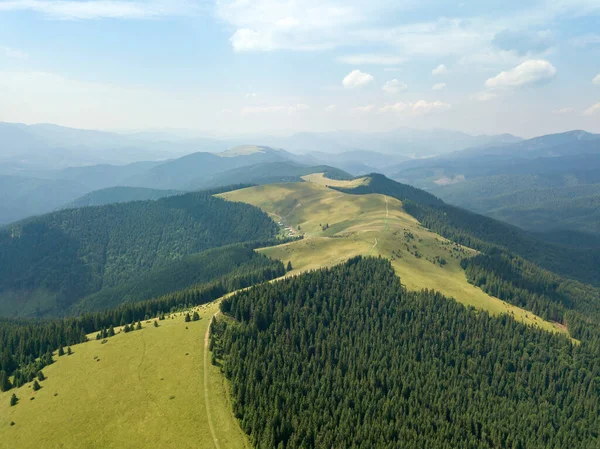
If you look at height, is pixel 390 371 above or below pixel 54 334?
below

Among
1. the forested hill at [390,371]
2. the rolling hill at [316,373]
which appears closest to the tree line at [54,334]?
the rolling hill at [316,373]

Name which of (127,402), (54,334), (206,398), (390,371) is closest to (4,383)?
(54,334)

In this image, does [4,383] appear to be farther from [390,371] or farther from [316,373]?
[390,371]

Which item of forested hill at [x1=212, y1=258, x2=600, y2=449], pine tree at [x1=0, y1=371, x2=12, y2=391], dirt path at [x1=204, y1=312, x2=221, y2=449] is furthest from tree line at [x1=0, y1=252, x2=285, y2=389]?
forested hill at [x1=212, y1=258, x2=600, y2=449]

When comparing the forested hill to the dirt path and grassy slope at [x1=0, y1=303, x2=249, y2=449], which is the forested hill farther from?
grassy slope at [x1=0, y1=303, x2=249, y2=449]

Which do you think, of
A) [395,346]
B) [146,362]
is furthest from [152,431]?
[395,346]

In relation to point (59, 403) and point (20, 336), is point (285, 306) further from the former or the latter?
point (20, 336)
